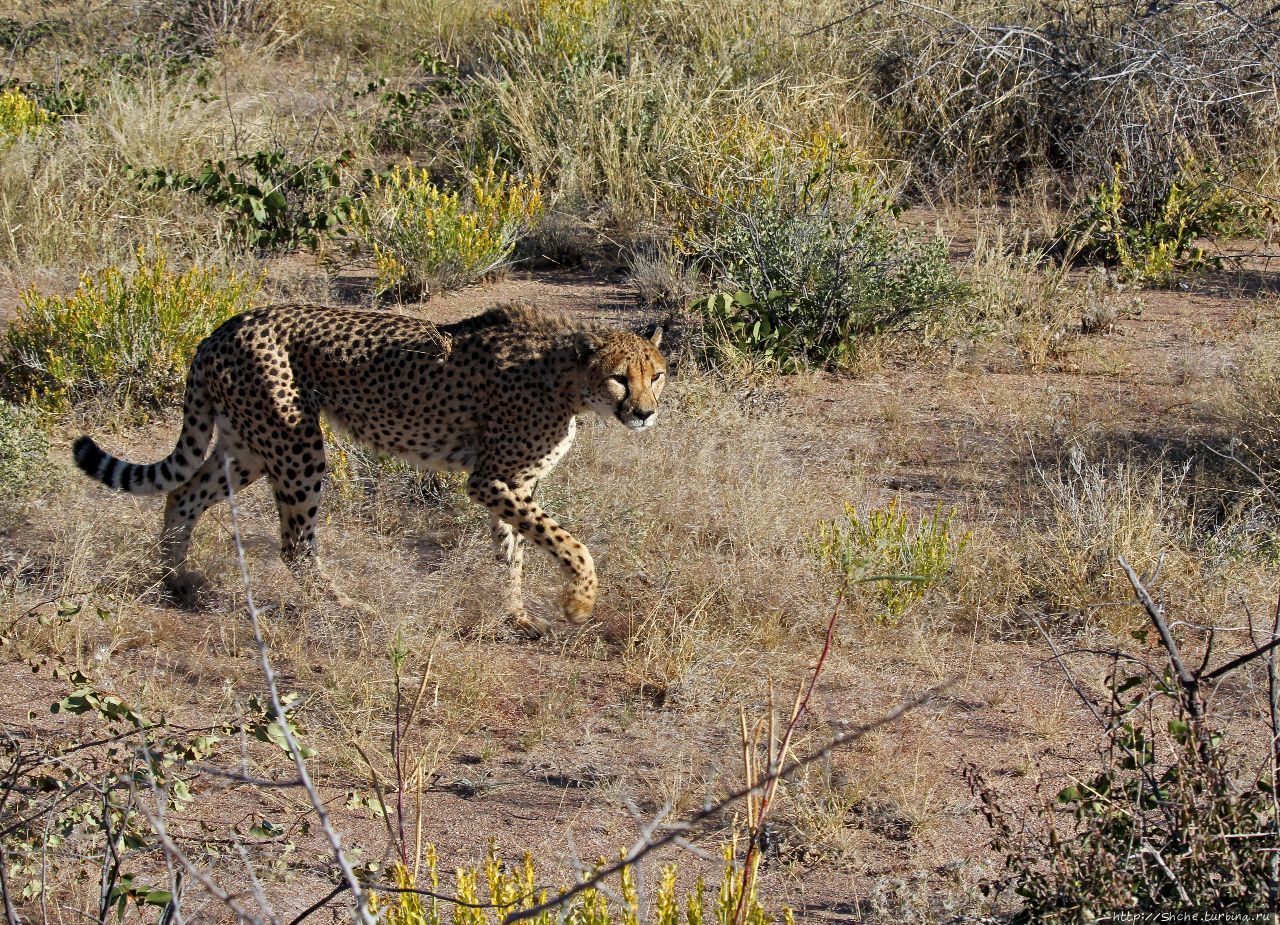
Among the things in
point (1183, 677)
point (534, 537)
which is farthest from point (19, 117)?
point (1183, 677)

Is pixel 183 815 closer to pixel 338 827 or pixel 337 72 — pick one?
pixel 338 827

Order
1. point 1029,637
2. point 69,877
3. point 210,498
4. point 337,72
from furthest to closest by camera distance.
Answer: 1. point 337,72
2. point 210,498
3. point 1029,637
4. point 69,877

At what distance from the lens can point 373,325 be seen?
5238 millimetres

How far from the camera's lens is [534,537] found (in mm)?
5039

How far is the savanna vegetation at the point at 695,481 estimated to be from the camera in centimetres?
350

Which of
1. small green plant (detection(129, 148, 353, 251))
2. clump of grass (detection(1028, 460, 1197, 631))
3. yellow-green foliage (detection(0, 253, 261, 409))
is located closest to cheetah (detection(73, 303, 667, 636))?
clump of grass (detection(1028, 460, 1197, 631))

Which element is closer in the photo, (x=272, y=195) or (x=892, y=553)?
(x=892, y=553)

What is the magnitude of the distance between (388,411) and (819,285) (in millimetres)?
2889

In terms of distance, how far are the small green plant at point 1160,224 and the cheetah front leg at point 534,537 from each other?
4.38m

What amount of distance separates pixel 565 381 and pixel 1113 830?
2.63m

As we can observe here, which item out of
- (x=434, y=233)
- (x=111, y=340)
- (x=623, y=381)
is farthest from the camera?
(x=434, y=233)

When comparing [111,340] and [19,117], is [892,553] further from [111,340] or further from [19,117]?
[19,117]

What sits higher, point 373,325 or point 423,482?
point 373,325

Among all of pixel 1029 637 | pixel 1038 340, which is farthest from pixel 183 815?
pixel 1038 340
